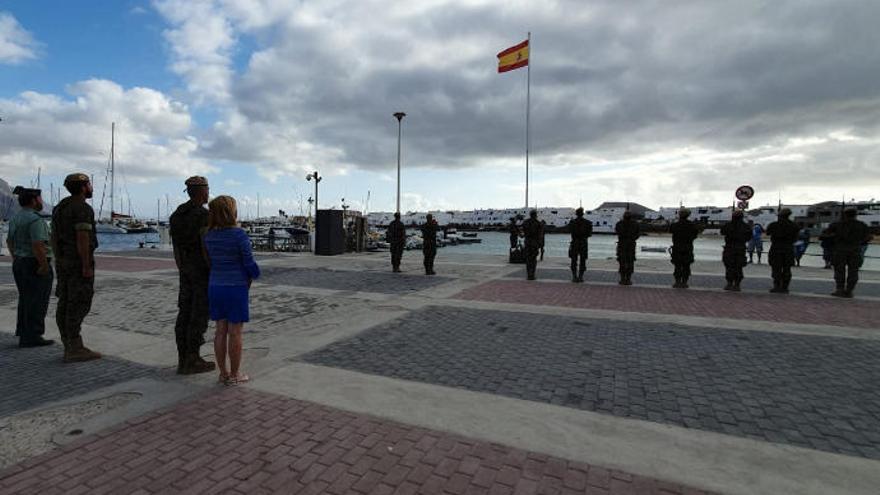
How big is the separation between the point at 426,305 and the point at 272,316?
2.69m

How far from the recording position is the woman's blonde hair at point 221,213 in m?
3.99

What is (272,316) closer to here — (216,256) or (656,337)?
(216,256)

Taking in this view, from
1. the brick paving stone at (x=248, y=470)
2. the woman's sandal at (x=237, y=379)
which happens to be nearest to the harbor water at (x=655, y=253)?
the brick paving stone at (x=248, y=470)

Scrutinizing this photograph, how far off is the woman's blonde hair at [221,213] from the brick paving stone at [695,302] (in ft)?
18.9

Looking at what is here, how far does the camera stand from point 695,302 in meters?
8.74

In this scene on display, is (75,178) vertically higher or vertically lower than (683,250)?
higher

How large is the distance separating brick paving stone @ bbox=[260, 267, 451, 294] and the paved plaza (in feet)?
10.8

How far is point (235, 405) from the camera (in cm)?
367

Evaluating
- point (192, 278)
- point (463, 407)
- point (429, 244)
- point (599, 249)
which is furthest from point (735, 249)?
point (599, 249)

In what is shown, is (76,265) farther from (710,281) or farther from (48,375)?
(710,281)

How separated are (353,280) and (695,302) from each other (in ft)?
26.2

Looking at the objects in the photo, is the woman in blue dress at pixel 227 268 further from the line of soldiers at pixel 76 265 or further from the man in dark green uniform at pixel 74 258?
the man in dark green uniform at pixel 74 258

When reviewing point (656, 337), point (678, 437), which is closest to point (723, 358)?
point (656, 337)

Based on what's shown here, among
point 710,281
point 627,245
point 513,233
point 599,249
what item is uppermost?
point 513,233
